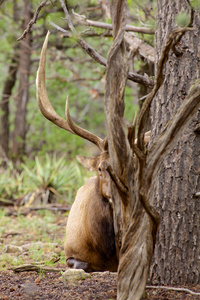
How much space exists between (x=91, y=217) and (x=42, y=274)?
62 centimetres

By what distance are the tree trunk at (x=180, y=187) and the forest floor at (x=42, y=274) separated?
187mm

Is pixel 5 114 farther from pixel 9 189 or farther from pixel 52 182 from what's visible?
pixel 52 182

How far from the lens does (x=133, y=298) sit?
2.23 metres

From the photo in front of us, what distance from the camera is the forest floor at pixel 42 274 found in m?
2.61

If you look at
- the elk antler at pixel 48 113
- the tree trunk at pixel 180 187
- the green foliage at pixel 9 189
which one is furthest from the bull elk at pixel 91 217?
the green foliage at pixel 9 189

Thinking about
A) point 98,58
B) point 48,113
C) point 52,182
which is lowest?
point 52,182

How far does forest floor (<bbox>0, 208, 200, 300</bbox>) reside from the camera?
8.55 ft

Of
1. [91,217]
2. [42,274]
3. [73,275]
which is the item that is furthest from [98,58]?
[42,274]

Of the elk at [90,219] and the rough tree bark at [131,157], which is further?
the elk at [90,219]

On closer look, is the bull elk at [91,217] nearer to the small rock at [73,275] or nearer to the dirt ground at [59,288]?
the dirt ground at [59,288]

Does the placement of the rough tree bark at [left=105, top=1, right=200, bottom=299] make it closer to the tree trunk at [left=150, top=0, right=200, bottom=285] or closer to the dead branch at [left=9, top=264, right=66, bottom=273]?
the tree trunk at [left=150, top=0, right=200, bottom=285]

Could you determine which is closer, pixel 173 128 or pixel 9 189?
pixel 173 128

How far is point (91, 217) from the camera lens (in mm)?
3324

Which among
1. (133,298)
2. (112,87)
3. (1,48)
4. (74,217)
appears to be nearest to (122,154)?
(112,87)
